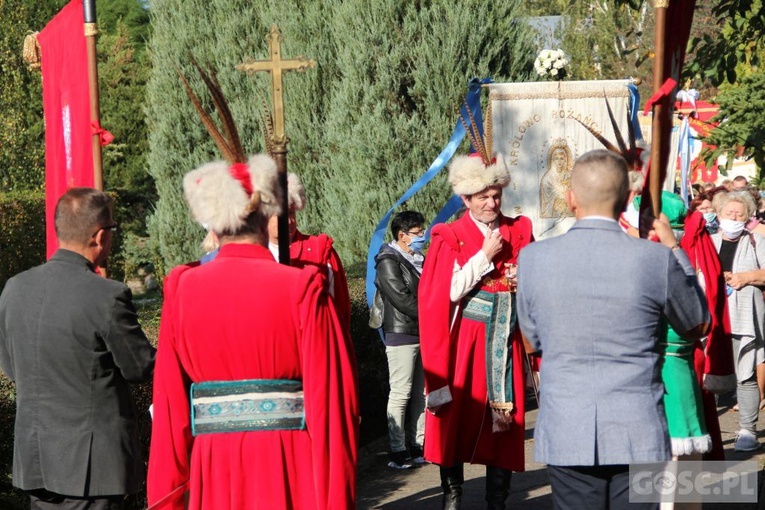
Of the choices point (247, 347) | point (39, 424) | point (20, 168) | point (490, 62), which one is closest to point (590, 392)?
point (247, 347)

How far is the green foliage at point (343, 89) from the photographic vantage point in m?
15.1

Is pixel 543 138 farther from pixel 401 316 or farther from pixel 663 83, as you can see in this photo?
pixel 663 83

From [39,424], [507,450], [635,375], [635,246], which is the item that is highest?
[635,246]

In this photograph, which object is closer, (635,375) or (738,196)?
(635,375)

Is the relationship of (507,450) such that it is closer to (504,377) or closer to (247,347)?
(504,377)

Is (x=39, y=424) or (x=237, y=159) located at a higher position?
(x=237, y=159)

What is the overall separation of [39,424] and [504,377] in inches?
110

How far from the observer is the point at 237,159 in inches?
178

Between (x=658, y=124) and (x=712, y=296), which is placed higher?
(x=658, y=124)

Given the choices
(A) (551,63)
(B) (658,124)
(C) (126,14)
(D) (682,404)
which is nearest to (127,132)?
(C) (126,14)

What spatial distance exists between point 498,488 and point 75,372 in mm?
2756

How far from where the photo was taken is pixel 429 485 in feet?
27.4
